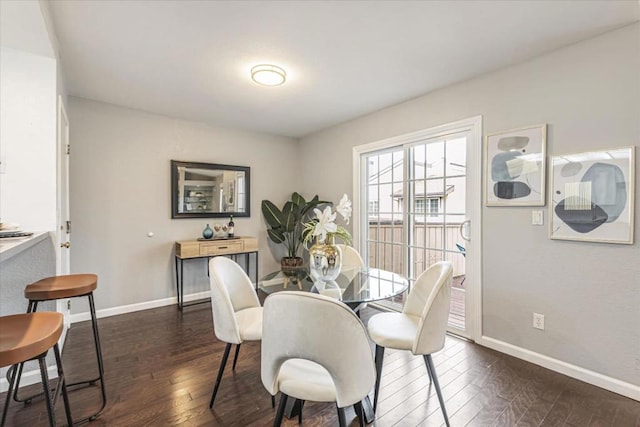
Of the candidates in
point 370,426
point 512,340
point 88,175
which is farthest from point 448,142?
point 88,175

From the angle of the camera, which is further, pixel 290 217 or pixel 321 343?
pixel 290 217

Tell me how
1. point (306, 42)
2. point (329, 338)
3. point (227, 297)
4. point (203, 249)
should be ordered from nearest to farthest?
point (329, 338) < point (227, 297) < point (306, 42) < point (203, 249)

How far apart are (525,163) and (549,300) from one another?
1.12 m

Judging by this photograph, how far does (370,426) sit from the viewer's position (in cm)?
169

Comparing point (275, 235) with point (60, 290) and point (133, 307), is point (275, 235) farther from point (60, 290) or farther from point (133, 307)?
point (60, 290)

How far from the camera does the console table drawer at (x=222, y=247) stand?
12.6 feet

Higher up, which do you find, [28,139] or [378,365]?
[28,139]

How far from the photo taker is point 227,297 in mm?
1769

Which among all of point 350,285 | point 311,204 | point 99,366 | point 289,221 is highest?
point 311,204

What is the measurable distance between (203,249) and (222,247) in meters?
0.24

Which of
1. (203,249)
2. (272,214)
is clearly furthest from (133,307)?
(272,214)

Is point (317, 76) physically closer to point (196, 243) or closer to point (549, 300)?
point (196, 243)

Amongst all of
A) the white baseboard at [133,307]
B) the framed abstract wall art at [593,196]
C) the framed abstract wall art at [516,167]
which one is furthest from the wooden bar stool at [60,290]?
the framed abstract wall art at [593,196]

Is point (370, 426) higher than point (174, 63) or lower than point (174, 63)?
lower
